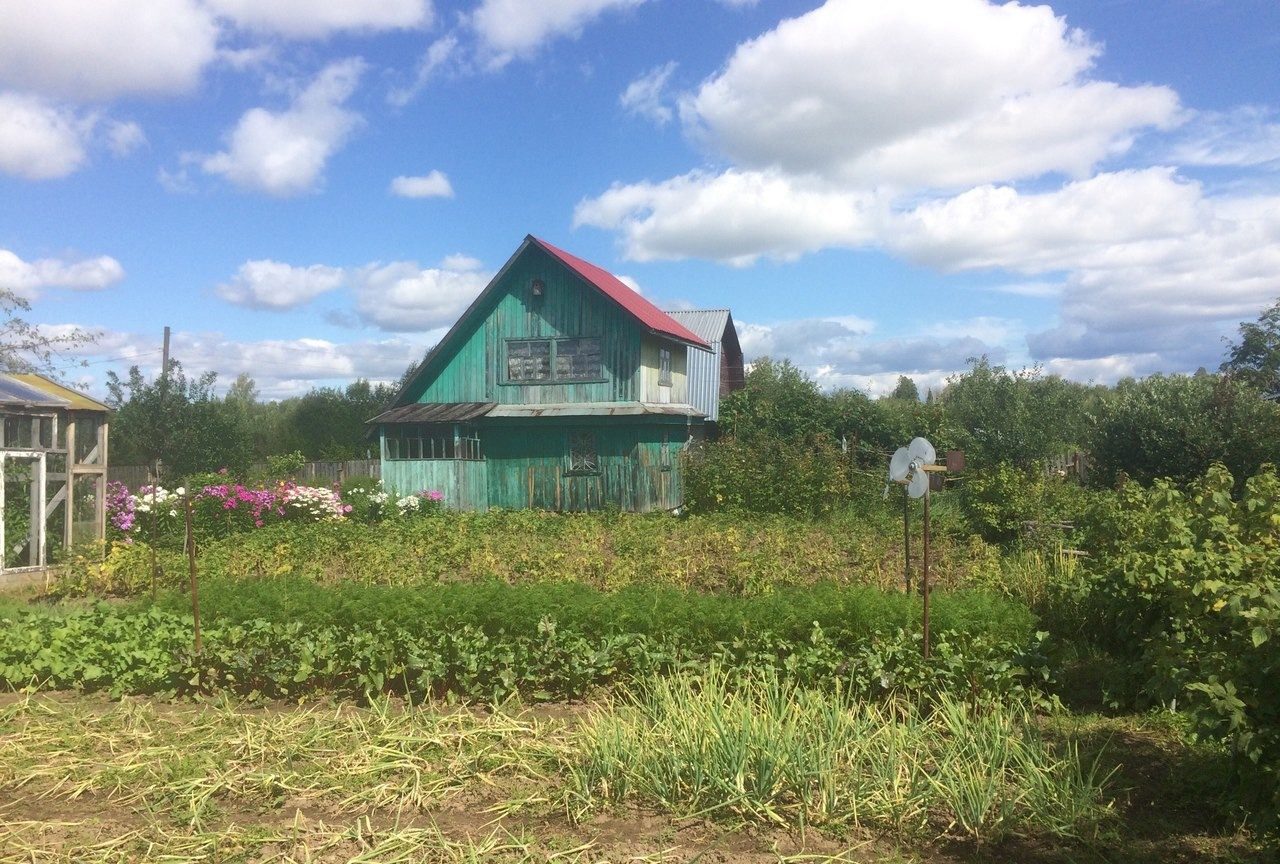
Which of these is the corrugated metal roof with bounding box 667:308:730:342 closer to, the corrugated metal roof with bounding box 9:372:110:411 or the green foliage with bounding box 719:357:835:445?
the green foliage with bounding box 719:357:835:445

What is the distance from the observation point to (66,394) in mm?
13961

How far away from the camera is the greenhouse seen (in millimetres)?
12192

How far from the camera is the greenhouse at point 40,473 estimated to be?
40.0ft

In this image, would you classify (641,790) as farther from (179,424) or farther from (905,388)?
(905,388)

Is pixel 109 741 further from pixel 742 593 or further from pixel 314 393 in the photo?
pixel 314 393

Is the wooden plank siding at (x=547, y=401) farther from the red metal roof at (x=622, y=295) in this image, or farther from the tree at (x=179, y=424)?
the tree at (x=179, y=424)

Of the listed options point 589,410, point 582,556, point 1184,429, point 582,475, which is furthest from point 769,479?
point 1184,429

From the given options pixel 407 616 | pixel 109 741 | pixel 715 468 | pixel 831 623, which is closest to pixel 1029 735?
pixel 831 623

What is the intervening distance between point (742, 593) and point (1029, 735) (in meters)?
→ 4.73

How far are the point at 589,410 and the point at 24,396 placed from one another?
11.0m

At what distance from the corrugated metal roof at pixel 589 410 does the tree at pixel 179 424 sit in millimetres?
8191

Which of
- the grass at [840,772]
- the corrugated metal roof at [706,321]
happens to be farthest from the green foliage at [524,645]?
the corrugated metal roof at [706,321]

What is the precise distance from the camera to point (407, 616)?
6383 mm

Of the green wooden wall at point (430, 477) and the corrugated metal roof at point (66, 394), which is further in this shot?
the green wooden wall at point (430, 477)
